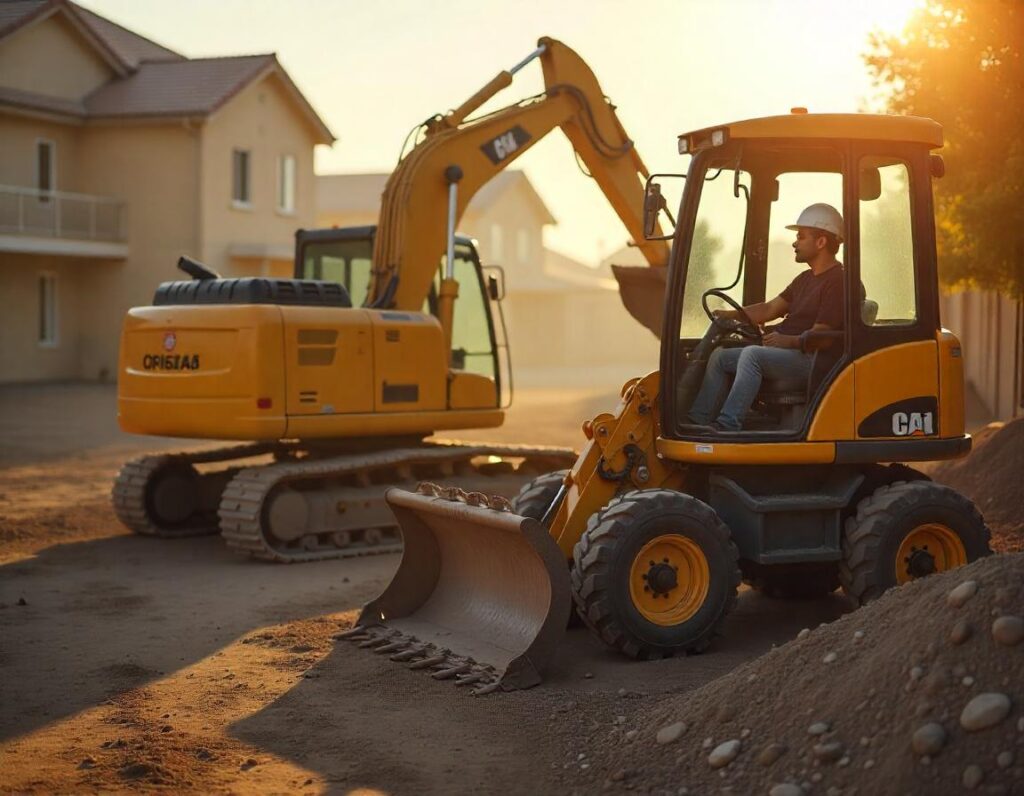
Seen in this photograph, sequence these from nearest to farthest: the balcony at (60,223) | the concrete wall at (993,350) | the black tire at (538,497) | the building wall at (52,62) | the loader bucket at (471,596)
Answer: the loader bucket at (471,596), the black tire at (538,497), the concrete wall at (993,350), the balcony at (60,223), the building wall at (52,62)

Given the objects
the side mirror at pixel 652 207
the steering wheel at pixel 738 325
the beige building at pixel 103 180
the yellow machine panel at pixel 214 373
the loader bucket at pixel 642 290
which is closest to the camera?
the side mirror at pixel 652 207

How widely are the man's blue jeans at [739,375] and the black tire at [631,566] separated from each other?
0.69 meters

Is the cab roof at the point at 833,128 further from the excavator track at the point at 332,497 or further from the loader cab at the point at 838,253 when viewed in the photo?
the excavator track at the point at 332,497

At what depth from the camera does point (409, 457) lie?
1275 centimetres

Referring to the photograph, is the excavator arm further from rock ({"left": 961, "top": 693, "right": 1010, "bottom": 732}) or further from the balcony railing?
the balcony railing

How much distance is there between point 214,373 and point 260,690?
4.73 metres

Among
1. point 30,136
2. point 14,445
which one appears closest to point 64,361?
point 30,136

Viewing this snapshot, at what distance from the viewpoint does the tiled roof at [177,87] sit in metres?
32.6

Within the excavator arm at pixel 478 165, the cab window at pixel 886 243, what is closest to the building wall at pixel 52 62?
the excavator arm at pixel 478 165

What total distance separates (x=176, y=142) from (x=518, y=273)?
2122cm

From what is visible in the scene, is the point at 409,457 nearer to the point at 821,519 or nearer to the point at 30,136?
the point at 821,519

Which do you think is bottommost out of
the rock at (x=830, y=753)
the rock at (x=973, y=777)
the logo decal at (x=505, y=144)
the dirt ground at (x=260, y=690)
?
the dirt ground at (x=260, y=690)

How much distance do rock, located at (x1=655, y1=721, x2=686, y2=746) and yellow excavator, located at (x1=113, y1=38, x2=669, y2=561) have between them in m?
6.11

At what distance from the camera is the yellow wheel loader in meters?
8.11
